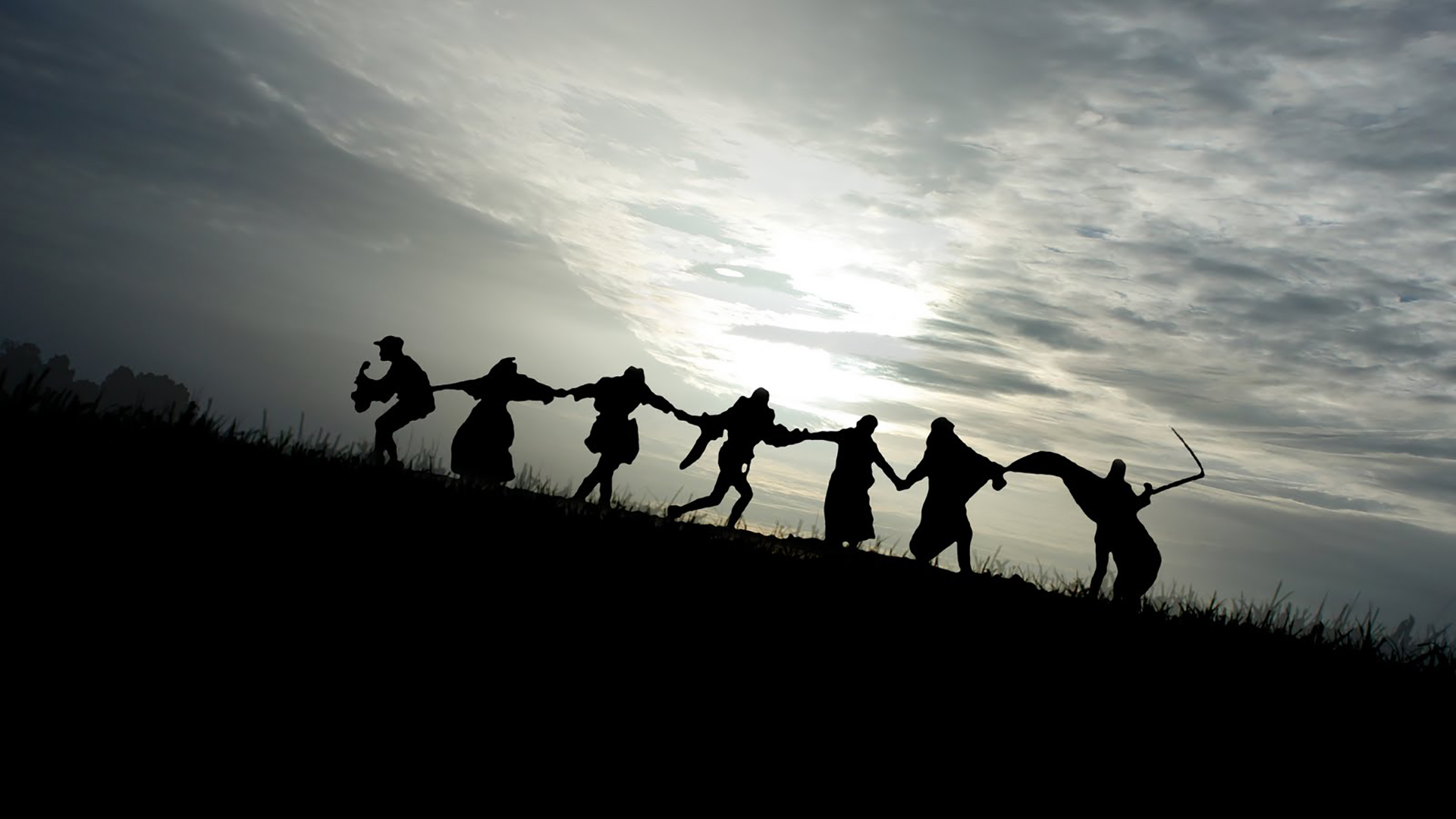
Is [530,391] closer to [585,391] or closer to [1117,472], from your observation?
[585,391]

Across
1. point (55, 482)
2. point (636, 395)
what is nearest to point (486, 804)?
point (55, 482)

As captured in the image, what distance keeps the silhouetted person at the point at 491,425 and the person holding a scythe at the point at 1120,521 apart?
29.5 feet

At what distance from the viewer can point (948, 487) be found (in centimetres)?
1421

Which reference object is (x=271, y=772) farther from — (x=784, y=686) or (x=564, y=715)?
(x=784, y=686)

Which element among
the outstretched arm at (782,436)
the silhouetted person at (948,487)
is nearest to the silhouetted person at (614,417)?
the outstretched arm at (782,436)

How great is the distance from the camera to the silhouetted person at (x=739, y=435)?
1541 centimetres

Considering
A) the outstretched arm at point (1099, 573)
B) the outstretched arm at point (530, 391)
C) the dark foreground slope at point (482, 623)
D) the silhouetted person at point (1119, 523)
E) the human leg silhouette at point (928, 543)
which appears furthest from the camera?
the outstretched arm at point (530, 391)

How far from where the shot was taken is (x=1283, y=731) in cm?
626

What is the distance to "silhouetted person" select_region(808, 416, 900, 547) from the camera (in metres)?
14.7

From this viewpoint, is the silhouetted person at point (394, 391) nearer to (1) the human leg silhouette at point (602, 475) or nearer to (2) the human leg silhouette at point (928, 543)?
(1) the human leg silhouette at point (602, 475)

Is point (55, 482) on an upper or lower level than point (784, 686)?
upper

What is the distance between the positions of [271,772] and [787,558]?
19.3 ft

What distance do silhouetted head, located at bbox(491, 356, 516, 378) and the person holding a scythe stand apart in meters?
9.16

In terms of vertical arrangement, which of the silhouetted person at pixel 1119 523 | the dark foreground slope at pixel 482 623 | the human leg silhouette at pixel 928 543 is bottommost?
the dark foreground slope at pixel 482 623
